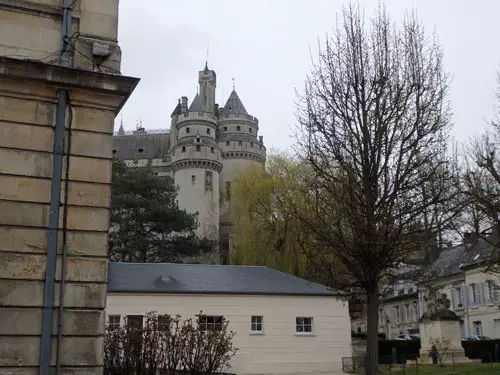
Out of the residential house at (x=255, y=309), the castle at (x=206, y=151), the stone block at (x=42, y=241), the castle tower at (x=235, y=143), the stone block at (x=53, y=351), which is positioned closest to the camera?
the stone block at (x=53, y=351)

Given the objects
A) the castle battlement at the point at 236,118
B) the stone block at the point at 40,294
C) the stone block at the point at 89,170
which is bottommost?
the stone block at the point at 40,294

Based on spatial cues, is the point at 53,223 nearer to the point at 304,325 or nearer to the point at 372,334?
the point at 372,334

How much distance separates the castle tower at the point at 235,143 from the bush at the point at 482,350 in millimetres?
44280

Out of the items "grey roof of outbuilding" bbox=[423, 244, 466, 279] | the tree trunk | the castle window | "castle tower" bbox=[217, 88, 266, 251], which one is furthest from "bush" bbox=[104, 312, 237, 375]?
"castle tower" bbox=[217, 88, 266, 251]

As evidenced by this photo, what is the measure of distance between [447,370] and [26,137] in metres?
18.7

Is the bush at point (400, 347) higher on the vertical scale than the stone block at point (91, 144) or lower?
lower

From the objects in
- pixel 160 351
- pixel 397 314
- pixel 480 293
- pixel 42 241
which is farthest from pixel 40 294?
→ pixel 397 314

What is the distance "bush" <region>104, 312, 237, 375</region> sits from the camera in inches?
543

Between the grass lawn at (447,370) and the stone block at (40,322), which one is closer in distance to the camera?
the stone block at (40,322)

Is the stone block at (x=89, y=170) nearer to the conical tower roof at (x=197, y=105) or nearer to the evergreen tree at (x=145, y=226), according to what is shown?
the evergreen tree at (x=145, y=226)

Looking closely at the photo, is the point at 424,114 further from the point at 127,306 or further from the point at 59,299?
the point at 127,306

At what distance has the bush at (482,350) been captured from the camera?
28.3m

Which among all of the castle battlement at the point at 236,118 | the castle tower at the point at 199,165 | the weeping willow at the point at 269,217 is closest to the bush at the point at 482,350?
the weeping willow at the point at 269,217

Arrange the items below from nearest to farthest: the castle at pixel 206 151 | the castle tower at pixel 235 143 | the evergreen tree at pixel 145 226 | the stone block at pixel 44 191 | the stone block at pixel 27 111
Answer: the stone block at pixel 44 191 → the stone block at pixel 27 111 → the evergreen tree at pixel 145 226 → the castle at pixel 206 151 → the castle tower at pixel 235 143
